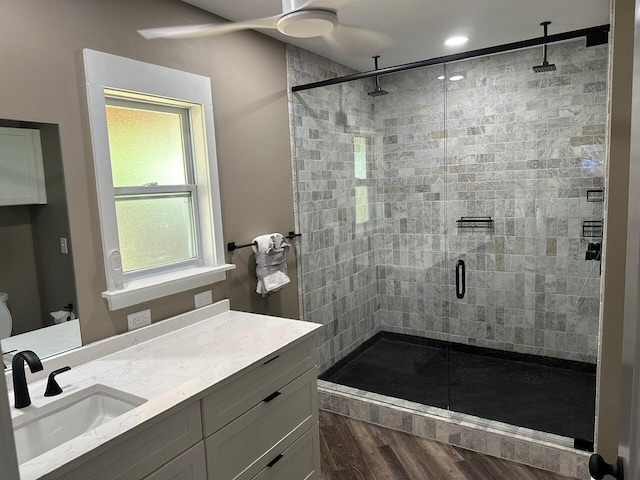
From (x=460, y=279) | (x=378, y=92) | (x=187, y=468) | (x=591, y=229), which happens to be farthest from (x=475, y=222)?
(x=187, y=468)

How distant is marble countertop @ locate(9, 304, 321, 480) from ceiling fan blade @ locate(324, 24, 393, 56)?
1885 millimetres

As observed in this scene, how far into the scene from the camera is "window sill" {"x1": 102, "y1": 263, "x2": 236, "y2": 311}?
2.05 m

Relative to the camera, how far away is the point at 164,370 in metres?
1.83

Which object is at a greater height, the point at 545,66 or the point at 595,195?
the point at 545,66

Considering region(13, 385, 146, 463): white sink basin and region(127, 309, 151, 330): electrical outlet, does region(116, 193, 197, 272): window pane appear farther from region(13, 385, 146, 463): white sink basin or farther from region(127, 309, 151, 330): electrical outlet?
region(13, 385, 146, 463): white sink basin

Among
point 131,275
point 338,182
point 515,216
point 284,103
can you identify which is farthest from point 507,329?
point 131,275

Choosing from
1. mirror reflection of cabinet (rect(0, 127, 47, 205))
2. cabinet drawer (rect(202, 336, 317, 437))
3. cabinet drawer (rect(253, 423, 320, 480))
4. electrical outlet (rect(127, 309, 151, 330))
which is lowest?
cabinet drawer (rect(253, 423, 320, 480))

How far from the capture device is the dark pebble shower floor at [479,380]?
2.92 metres

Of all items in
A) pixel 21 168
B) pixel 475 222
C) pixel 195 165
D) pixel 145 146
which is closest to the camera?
pixel 21 168

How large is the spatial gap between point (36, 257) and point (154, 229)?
0.62 meters

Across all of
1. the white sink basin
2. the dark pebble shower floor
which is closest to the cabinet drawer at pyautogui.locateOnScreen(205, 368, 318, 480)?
the white sink basin

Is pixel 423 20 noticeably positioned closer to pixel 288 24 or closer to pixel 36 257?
pixel 288 24

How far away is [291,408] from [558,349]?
8.40ft

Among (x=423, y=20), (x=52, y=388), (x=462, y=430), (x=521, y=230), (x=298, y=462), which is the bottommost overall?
(x=462, y=430)
